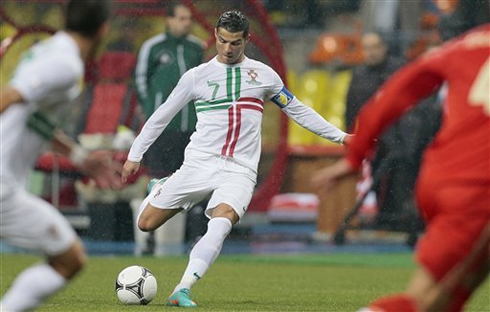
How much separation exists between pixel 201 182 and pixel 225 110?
55 centimetres

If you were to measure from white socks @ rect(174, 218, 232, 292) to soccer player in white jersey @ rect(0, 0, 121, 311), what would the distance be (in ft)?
9.96

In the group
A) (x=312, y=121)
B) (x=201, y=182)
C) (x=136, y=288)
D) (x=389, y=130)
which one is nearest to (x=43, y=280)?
(x=136, y=288)

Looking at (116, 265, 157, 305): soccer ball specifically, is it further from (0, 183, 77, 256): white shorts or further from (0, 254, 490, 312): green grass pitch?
(0, 183, 77, 256): white shorts

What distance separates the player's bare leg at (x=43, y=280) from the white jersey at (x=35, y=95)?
407 millimetres

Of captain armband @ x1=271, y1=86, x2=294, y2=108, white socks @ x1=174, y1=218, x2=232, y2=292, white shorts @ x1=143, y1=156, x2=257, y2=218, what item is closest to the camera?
white socks @ x1=174, y1=218, x2=232, y2=292

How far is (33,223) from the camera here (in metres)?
6.22

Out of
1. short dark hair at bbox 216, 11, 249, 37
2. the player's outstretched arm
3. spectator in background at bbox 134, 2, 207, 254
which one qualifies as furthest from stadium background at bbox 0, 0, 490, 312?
short dark hair at bbox 216, 11, 249, 37

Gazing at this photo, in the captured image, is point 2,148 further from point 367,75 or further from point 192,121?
point 367,75

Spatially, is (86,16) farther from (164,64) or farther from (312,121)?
(164,64)

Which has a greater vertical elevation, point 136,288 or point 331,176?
point 331,176

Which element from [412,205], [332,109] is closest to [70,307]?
[412,205]

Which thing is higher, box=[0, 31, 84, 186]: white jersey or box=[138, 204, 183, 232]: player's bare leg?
box=[0, 31, 84, 186]: white jersey

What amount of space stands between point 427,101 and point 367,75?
0.76 m

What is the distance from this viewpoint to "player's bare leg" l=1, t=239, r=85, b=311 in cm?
607
